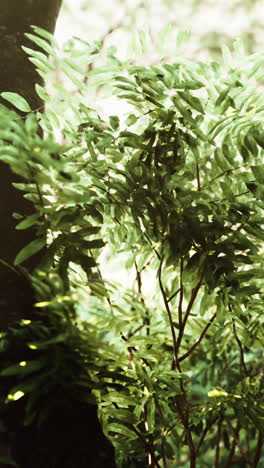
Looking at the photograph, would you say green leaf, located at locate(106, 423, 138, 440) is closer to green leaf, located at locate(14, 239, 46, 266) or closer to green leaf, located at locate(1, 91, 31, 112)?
green leaf, located at locate(14, 239, 46, 266)

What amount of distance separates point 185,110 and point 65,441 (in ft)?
2.94

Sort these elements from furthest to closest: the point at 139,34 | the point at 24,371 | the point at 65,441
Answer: the point at 139,34
the point at 65,441
the point at 24,371

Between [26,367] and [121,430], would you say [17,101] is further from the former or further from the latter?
[121,430]

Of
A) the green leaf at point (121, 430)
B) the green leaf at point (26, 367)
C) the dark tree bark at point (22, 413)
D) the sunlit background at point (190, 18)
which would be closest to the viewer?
the green leaf at point (26, 367)

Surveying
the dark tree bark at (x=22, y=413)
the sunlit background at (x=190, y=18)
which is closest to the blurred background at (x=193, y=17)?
the sunlit background at (x=190, y=18)

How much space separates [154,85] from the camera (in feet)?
3.54

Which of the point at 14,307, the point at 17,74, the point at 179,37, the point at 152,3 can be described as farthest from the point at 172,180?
the point at 152,3

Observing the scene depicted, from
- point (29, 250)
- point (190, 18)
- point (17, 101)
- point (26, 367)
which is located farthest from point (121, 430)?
point (190, 18)

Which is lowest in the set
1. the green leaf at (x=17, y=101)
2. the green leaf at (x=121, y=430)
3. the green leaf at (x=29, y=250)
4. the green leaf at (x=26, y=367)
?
the green leaf at (x=121, y=430)

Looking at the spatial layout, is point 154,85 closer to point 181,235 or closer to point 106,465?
point 181,235

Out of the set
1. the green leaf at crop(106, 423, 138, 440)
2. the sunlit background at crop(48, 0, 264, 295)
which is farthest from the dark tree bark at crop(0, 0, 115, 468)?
the sunlit background at crop(48, 0, 264, 295)

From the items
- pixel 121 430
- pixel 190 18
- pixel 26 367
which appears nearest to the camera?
pixel 26 367

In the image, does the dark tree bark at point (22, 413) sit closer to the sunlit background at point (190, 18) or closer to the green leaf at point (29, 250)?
the green leaf at point (29, 250)

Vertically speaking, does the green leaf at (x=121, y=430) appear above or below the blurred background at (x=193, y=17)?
below
